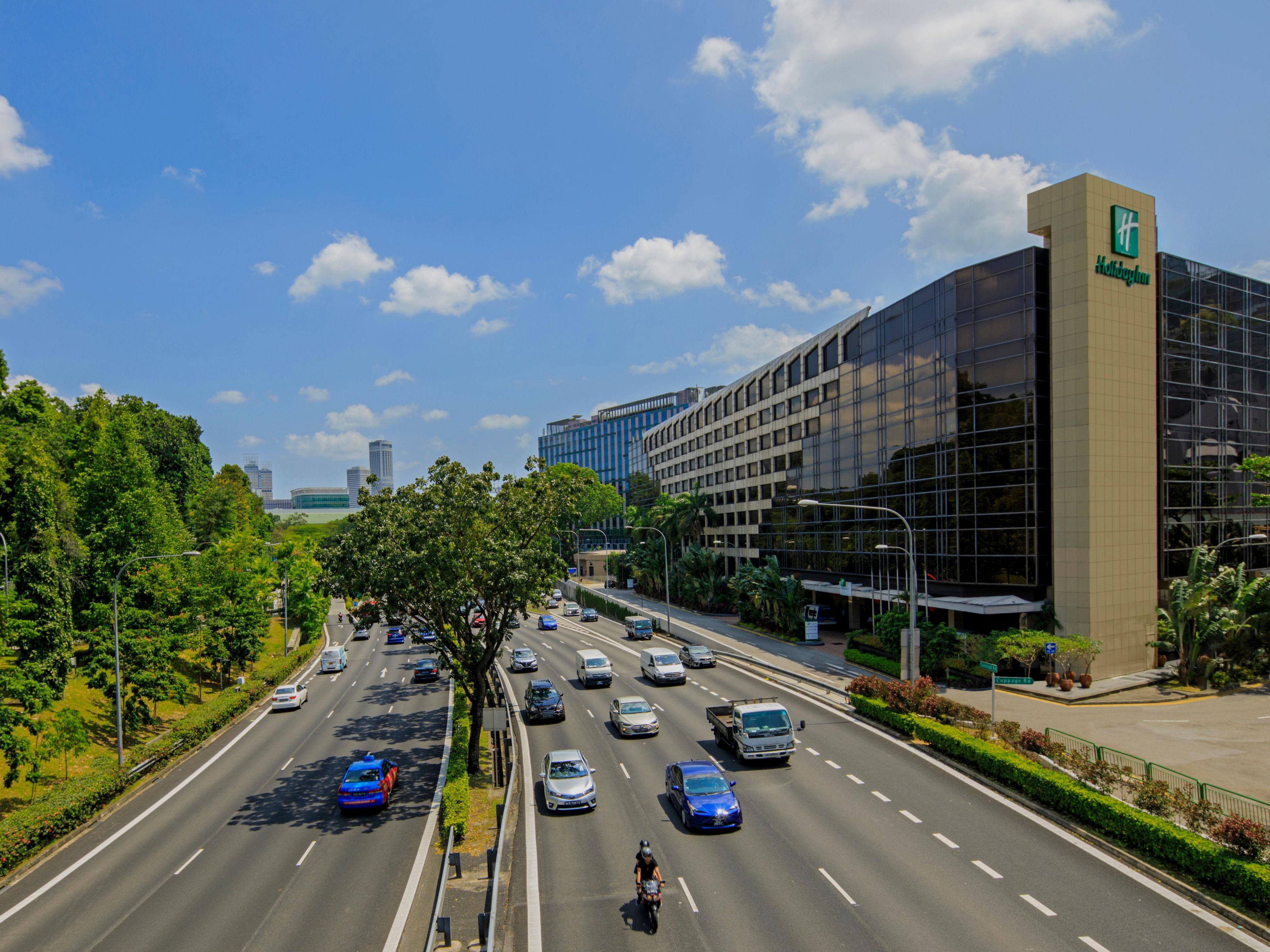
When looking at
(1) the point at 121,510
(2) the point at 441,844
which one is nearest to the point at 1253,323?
(2) the point at 441,844

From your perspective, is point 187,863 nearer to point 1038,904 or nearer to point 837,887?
point 837,887

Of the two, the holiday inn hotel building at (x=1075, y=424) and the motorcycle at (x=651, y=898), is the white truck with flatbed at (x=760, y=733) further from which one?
the holiday inn hotel building at (x=1075, y=424)

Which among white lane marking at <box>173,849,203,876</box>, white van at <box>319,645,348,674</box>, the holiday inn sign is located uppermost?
the holiday inn sign

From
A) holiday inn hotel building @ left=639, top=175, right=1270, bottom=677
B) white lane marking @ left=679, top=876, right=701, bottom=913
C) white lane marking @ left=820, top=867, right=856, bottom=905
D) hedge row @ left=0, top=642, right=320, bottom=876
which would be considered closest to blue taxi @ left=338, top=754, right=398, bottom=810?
hedge row @ left=0, top=642, right=320, bottom=876

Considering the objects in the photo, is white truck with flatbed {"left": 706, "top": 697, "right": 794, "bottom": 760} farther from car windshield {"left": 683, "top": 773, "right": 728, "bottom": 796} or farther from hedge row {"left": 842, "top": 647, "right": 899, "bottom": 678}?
hedge row {"left": 842, "top": 647, "right": 899, "bottom": 678}

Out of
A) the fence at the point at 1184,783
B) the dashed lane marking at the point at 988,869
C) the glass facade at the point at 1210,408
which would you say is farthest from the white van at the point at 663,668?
the glass facade at the point at 1210,408

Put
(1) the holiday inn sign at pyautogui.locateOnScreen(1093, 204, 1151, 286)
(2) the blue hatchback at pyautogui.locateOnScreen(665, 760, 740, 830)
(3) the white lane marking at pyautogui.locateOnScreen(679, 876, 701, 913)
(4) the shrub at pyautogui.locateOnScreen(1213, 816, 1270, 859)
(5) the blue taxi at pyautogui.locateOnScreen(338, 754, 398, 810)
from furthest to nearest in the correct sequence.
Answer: (1) the holiday inn sign at pyautogui.locateOnScreen(1093, 204, 1151, 286)
(5) the blue taxi at pyautogui.locateOnScreen(338, 754, 398, 810)
(2) the blue hatchback at pyautogui.locateOnScreen(665, 760, 740, 830)
(3) the white lane marking at pyautogui.locateOnScreen(679, 876, 701, 913)
(4) the shrub at pyautogui.locateOnScreen(1213, 816, 1270, 859)

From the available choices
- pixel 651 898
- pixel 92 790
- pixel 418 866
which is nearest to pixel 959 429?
pixel 651 898

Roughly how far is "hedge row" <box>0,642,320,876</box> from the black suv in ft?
53.4

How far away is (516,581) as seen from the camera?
25859mm

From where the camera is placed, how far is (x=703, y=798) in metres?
21.0

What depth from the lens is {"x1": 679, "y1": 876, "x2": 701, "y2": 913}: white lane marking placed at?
1638cm

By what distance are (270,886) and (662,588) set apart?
7322 centimetres

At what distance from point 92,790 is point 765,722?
2439cm
